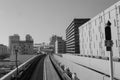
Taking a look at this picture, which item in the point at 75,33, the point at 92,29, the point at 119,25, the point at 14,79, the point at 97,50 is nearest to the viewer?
the point at 14,79

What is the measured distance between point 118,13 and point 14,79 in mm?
37073

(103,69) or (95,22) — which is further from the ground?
(95,22)

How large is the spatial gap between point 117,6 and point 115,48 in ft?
45.5

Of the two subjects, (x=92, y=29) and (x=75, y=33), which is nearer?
(x=92, y=29)

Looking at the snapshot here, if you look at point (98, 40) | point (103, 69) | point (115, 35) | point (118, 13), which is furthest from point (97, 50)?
point (103, 69)

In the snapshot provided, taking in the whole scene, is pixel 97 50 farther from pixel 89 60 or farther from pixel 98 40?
pixel 89 60

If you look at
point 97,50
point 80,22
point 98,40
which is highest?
point 80,22

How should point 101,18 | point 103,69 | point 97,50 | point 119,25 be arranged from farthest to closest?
1. point 97,50
2. point 101,18
3. point 119,25
4. point 103,69

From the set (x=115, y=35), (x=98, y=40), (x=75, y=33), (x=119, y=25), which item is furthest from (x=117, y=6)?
(x=75, y=33)

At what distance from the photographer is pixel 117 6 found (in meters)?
48.8

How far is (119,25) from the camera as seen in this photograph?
1885 inches

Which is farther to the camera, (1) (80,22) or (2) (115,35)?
(1) (80,22)

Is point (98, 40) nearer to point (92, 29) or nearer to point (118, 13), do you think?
point (92, 29)

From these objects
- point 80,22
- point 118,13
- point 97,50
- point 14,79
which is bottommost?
point 14,79
